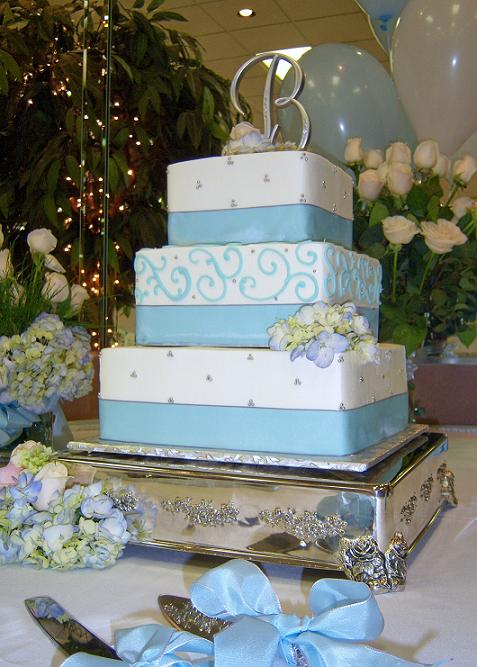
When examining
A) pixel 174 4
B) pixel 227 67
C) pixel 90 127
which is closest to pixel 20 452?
pixel 90 127

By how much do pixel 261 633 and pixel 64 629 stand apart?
0.91 feet

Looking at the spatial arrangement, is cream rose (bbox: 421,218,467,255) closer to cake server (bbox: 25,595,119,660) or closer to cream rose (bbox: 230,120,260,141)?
cream rose (bbox: 230,120,260,141)

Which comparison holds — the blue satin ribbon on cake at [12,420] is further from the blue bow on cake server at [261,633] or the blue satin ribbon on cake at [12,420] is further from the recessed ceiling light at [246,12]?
the recessed ceiling light at [246,12]

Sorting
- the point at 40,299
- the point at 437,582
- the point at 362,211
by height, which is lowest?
the point at 437,582

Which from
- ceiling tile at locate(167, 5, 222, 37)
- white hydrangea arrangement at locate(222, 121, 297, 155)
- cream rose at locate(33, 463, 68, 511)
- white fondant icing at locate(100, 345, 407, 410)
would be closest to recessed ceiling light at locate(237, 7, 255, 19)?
ceiling tile at locate(167, 5, 222, 37)

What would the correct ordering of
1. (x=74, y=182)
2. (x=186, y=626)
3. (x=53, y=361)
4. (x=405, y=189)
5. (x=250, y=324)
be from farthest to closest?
(x=74, y=182) < (x=405, y=189) < (x=53, y=361) < (x=250, y=324) < (x=186, y=626)

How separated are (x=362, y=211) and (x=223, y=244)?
28.6 inches

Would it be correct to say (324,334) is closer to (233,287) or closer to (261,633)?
(233,287)

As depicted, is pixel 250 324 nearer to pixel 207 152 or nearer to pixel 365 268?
pixel 365 268

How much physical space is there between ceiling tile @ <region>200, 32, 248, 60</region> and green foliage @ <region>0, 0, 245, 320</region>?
1.85 ft

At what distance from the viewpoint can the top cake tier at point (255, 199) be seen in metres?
1.15

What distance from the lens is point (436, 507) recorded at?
4.09 ft

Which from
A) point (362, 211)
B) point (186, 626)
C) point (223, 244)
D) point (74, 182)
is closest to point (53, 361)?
point (223, 244)

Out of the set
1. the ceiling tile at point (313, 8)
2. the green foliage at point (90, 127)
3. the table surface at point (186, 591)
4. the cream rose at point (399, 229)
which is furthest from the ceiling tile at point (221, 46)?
the table surface at point (186, 591)
